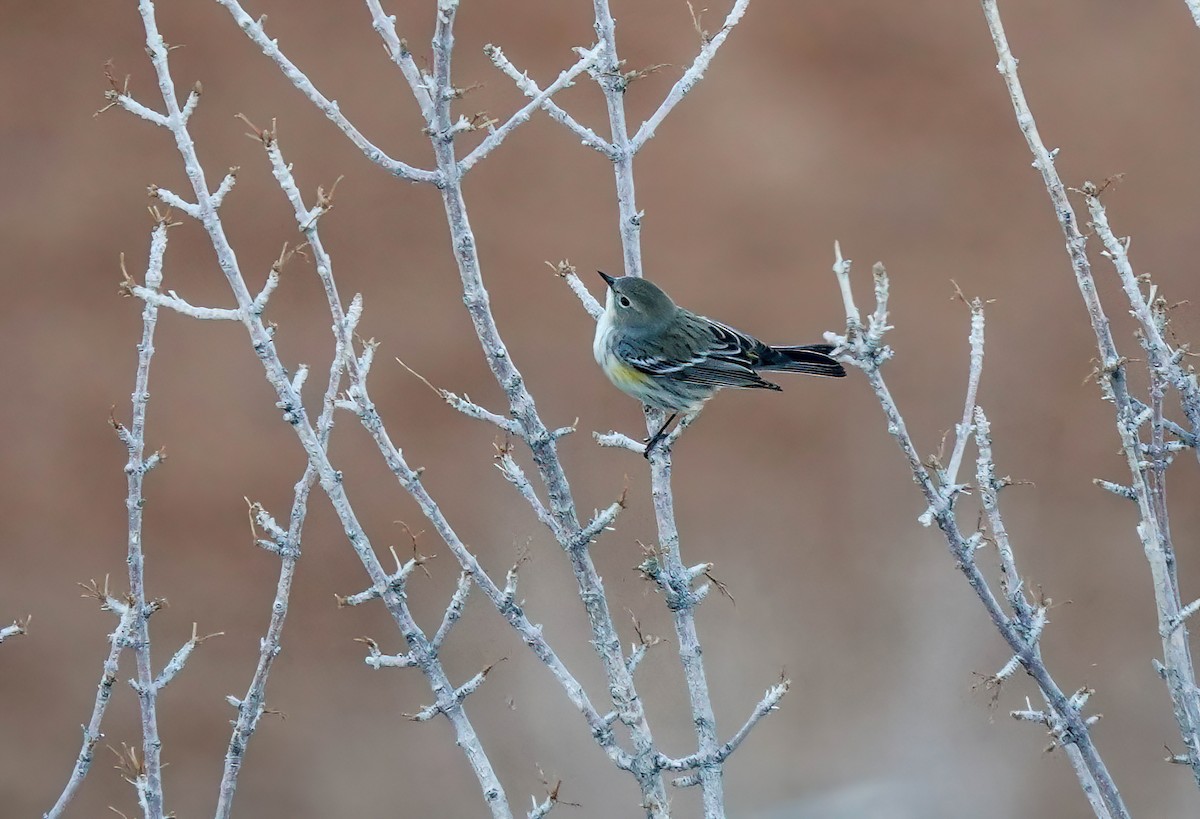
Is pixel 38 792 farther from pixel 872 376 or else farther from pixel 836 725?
pixel 872 376

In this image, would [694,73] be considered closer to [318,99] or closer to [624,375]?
[318,99]

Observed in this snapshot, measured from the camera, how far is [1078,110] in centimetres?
817

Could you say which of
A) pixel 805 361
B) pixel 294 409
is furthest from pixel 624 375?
pixel 294 409

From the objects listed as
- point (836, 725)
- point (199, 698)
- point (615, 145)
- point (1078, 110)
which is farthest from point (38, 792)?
point (1078, 110)

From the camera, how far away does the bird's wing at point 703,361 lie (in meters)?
4.94

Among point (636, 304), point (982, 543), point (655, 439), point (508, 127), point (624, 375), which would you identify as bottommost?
point (982, 543)

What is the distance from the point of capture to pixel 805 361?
4.93m

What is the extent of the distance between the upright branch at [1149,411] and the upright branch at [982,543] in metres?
0.23

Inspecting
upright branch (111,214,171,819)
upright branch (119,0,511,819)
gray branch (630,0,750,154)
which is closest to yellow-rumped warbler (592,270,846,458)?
gray branch (630,0,750,154)

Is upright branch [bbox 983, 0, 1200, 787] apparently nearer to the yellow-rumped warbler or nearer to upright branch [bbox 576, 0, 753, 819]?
upright branch [bbox 576, 0, 753, 819]

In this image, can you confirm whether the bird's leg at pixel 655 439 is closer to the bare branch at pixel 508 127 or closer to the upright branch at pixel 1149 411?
the bare branch at pixel 508 127

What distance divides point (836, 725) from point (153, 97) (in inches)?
252

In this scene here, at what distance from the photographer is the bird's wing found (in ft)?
16.2

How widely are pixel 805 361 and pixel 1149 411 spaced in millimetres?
1853
